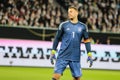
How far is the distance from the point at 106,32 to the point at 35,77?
973 cm

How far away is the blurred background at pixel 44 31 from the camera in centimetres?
2092

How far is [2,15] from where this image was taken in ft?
76.2

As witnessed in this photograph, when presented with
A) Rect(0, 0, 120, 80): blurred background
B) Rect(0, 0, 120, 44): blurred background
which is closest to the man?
Rect(0, 0, 120, 80): blurred background

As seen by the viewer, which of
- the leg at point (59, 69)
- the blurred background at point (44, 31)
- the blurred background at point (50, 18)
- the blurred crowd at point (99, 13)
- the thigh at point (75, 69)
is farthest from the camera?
the blurred crowd at point (99, 13)

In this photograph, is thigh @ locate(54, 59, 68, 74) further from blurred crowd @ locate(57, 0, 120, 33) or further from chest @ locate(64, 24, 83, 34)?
blurred crowd @ locate(57, 0, 120, 33)

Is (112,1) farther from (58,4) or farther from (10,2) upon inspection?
(10,2)

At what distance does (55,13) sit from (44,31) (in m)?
2.21

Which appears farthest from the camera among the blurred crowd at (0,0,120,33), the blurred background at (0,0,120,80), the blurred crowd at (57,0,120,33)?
the blurred crowd at (57,0,120,33)

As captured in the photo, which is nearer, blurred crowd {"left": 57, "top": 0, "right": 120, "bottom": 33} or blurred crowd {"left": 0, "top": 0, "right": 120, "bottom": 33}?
blurred crowd {"left": 0, "top": 0, "right": 120, "bottom": 33}

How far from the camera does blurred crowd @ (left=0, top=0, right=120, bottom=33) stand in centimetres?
2388

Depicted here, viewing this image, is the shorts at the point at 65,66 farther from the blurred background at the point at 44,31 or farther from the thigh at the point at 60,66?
the blurred background at the point at 44,31

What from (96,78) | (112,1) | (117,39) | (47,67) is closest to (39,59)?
(47,67)

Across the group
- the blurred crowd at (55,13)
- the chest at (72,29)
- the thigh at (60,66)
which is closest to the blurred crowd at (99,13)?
the blurred crowd at (55,13)

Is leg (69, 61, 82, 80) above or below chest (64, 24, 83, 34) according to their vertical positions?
below
